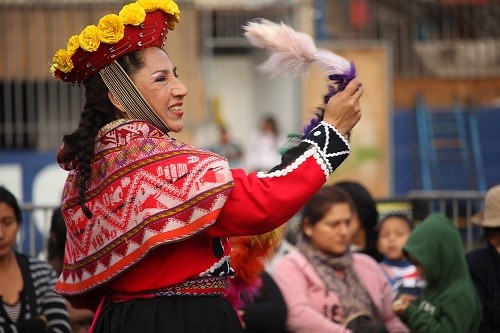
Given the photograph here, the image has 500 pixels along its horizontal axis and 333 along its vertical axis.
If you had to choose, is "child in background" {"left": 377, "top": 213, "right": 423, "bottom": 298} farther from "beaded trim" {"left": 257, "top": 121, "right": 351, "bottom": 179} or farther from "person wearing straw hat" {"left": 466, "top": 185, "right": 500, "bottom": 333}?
"beaded trim" {"left": 257, "top": 121, "right": 351, "bottom": 179}

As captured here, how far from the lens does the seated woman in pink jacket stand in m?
6.86

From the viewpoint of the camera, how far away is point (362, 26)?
18469mm

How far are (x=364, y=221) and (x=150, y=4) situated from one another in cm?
413

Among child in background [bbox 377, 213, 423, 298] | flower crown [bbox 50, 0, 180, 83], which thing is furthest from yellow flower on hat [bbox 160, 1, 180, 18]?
child in background [bbox 377, 213, 423, 298]

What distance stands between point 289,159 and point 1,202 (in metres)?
2.84

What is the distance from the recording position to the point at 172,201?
162 inches

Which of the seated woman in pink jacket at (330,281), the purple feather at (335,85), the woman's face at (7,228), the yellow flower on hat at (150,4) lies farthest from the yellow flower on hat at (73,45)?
the seated woman in pink jacket at (330,281)

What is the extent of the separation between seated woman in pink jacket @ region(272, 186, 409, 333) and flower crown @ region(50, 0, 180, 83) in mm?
2798

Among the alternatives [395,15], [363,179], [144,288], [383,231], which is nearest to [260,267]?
[144,288]

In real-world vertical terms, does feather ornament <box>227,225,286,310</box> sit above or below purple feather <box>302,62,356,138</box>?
below

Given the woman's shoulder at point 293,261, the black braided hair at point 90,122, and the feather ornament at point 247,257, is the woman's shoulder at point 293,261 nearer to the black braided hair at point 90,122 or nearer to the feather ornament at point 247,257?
the feather ornament at point 247,257

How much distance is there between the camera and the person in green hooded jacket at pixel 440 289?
6605 millimetres

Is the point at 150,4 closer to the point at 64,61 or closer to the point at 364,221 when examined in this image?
the point at 64,61

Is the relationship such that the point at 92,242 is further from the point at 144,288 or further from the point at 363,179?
the point at 363,179
